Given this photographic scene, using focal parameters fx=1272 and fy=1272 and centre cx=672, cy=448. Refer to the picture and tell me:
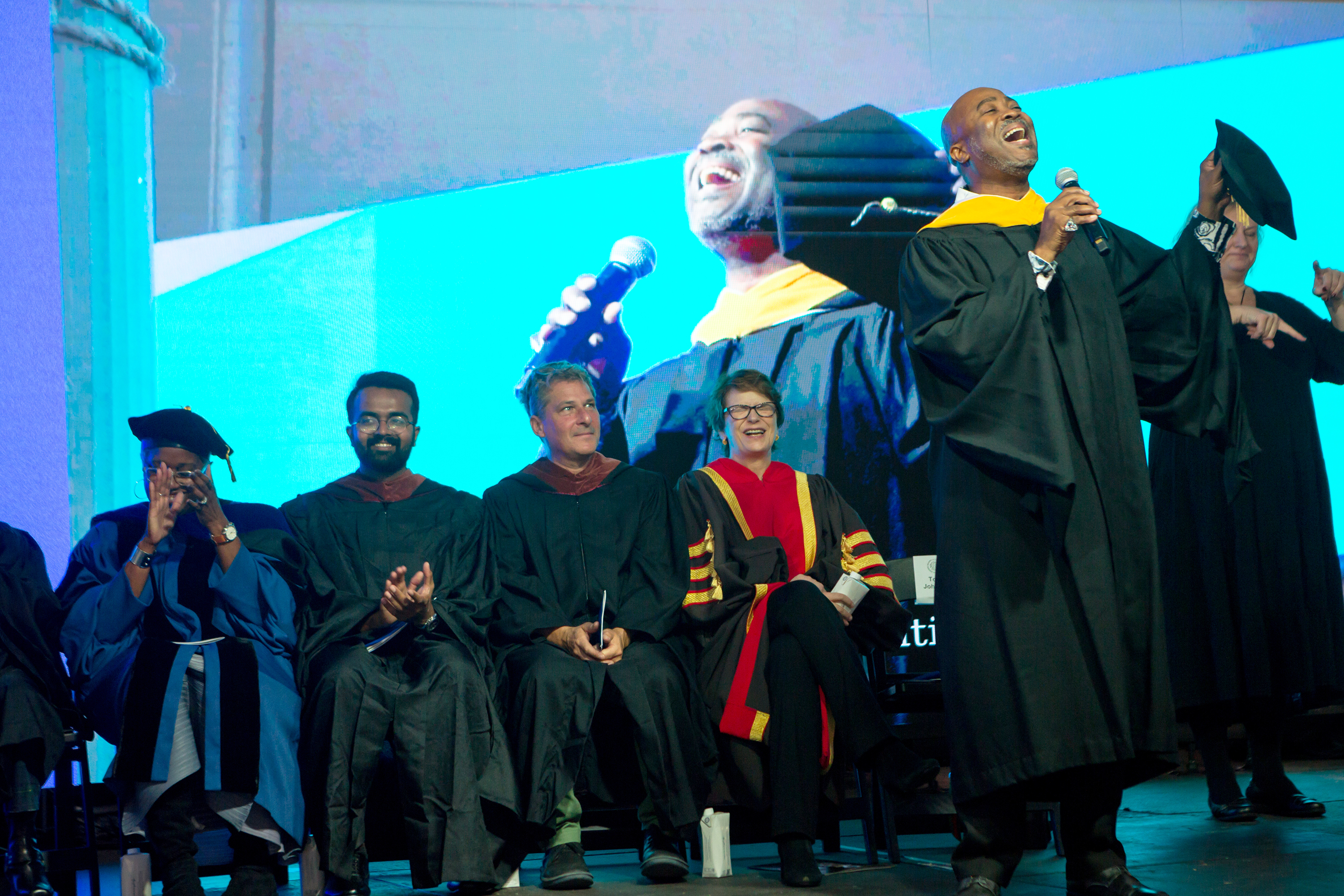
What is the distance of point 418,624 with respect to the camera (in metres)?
3.66

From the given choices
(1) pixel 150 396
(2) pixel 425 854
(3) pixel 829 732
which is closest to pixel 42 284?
(1) pixel 150 396

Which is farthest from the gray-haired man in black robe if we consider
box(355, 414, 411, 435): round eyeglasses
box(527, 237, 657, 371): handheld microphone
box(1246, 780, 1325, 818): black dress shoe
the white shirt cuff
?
box(1246, 780, 1325, 818): black dress shoe

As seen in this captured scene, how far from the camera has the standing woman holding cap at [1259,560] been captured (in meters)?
4.01

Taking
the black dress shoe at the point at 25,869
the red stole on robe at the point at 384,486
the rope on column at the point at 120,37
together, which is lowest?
the black dress shoe at the point at 25,869

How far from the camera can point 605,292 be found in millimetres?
5031

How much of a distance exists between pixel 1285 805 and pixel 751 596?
5.87 feet

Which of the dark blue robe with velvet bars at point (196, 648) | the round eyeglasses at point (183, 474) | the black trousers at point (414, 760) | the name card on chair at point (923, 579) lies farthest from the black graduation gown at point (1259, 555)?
the round eyeglasses at point (183, 474)

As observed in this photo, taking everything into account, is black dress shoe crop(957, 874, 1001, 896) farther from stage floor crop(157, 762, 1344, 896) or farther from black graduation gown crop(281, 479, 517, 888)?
black graduation gown crop(281, 479, 517, 888)

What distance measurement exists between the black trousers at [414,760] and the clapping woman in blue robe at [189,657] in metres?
0.09

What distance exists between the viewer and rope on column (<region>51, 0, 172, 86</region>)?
4.63 metres

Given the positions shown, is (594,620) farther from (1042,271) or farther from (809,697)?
(1042,271)

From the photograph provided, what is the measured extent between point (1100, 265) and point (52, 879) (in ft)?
10.2

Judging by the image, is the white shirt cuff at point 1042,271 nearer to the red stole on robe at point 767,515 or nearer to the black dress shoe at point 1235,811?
the red stole on robe at point 767,515

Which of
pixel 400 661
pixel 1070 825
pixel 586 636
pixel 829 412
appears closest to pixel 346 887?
pixel 400 661
